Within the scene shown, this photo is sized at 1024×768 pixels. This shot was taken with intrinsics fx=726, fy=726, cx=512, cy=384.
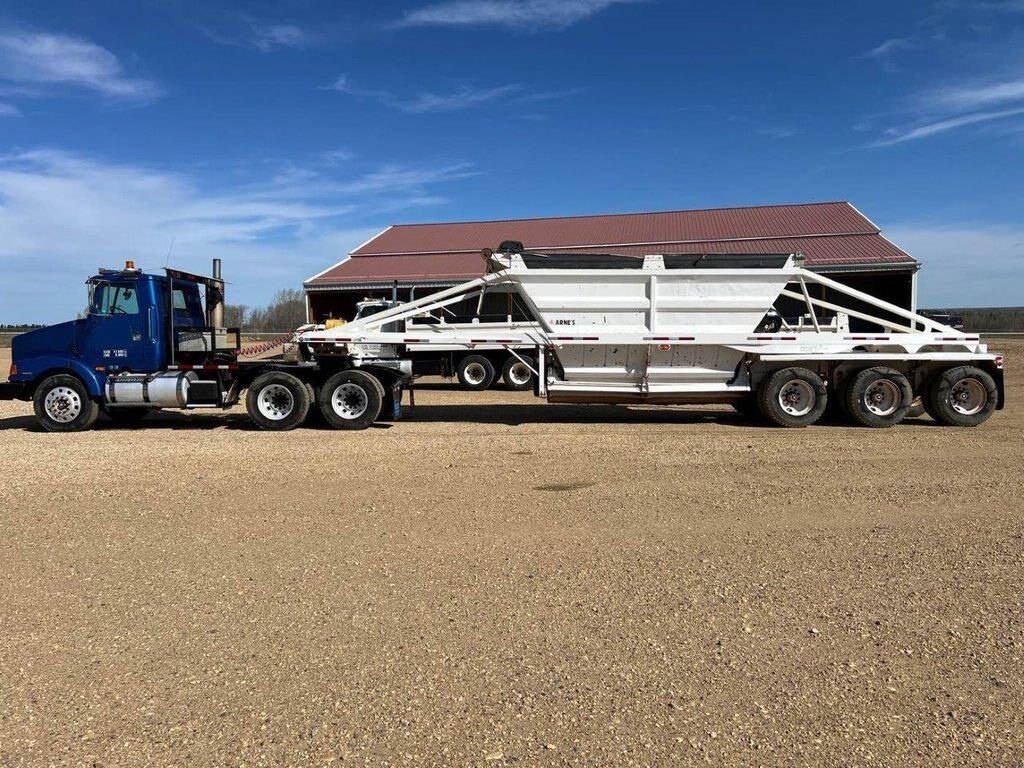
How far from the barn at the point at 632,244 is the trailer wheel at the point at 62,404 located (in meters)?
14.8

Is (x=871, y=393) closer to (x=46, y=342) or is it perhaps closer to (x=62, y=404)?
(x=62, y=404)

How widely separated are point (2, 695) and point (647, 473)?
578 centimetres

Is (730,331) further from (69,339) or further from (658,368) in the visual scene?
(69,339)

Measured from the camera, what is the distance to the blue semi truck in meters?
11.5

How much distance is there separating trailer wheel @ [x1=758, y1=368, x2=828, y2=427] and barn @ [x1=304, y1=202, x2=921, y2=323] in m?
15.3

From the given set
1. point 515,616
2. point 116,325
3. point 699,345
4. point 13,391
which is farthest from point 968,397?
point 13,391

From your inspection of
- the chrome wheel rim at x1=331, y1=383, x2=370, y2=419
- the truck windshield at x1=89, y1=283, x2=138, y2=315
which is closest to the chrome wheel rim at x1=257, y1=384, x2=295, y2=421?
the chrome wheel rim at x1=331, y1=383, x2=370, y2=419

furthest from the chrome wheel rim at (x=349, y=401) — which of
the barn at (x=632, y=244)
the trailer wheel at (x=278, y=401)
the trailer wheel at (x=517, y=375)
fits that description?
the barn at (x=632, y=244)

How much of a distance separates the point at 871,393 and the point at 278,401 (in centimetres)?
919

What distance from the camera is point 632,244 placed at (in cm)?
3008

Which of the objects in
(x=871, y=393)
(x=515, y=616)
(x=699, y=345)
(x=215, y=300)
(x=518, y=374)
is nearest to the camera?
(x=515, y=616)

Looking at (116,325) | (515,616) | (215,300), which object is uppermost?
(215,300)

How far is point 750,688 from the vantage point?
3258 millimetres

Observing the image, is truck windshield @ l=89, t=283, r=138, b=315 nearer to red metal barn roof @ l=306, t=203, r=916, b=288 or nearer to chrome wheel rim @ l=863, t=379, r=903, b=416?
chrome wheel rim @ l=863, t=379, r=903, b=416
